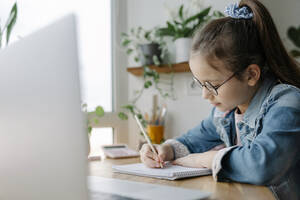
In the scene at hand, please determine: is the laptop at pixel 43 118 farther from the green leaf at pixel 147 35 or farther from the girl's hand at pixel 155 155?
the green leaf at pixel 147 35

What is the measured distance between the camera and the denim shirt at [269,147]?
769mm

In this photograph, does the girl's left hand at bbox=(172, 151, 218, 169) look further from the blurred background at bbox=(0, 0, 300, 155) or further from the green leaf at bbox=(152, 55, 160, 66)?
the green leaf at bbox=(152, 55, 160, 66)

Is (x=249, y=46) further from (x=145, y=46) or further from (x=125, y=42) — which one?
(x=125, y=42)

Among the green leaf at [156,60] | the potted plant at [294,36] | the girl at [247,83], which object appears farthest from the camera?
the potted plant at [294,36]

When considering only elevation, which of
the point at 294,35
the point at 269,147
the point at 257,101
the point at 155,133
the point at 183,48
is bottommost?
the point at 155,133

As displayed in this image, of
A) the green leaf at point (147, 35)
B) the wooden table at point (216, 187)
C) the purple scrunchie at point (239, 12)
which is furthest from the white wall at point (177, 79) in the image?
the wooden table at point (216, 187)

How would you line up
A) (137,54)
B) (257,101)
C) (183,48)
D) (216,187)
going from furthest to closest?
(137,54) → (183,48) → (257,101) → (216,187)

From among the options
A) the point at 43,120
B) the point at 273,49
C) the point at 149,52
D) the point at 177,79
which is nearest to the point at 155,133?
the point at 177,79

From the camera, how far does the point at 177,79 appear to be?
1787 mm

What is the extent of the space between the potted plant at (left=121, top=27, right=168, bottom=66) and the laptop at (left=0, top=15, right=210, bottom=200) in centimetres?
132

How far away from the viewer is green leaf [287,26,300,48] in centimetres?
189

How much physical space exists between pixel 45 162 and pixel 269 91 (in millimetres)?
805

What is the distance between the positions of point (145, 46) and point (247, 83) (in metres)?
0.86

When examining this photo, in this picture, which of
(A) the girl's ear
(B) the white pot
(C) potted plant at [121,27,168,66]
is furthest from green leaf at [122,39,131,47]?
(A) the girl's ear
